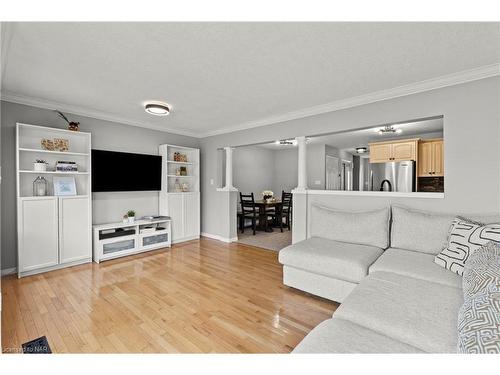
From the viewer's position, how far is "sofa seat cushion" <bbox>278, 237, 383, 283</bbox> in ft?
7.42

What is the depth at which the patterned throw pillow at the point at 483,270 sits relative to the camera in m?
1.23

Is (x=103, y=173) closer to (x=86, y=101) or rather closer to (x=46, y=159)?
(x=46, y=159)

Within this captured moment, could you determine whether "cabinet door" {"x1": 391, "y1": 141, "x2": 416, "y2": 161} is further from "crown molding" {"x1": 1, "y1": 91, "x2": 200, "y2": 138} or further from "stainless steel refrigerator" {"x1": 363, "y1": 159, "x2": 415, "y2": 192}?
"crown molding" {"x1": 1, "y1": 91, "x2": 200, "y2": 138}

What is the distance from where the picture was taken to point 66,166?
11.5ft

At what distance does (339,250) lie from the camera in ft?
8.53

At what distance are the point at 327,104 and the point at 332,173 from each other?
4.37m

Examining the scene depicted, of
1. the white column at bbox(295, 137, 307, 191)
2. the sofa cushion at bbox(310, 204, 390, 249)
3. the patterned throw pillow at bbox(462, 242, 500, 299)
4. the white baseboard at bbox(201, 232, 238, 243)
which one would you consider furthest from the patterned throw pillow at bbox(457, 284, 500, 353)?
the white baseboard at bbox(201, 232, 238, 243)

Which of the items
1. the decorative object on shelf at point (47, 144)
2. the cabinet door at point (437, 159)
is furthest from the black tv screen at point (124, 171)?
the cabinet door at point (437, 159)

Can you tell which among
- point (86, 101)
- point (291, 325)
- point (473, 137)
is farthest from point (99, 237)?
point (473, 137)

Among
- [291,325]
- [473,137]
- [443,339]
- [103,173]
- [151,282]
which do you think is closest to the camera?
[443,339]

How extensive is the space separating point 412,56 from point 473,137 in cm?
115

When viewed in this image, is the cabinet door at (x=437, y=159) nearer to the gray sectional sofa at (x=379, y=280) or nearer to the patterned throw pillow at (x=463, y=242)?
the gray sectional sofa at (x=379, y=280)

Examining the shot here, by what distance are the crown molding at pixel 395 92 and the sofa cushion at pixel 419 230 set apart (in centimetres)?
142

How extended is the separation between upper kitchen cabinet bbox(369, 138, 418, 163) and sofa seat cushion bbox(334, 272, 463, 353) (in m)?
3.71
